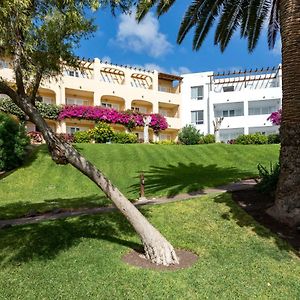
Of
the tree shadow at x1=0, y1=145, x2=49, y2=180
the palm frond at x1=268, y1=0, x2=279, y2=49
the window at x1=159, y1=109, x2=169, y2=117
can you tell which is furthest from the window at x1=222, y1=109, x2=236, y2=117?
the palm frond at x1=268, y1=0, x2=279, y2=49

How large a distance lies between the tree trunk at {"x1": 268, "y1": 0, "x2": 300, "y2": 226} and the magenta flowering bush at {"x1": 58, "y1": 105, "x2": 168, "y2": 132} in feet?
→ 100

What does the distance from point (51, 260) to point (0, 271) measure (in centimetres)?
97

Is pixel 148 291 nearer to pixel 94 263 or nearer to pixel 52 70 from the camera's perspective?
pixel 94 263

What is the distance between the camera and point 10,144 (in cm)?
2138

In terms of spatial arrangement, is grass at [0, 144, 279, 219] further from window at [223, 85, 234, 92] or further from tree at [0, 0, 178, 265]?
window at [223, 85, 234, 92]

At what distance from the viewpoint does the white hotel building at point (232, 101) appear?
4803 cm

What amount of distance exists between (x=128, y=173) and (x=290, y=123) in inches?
498

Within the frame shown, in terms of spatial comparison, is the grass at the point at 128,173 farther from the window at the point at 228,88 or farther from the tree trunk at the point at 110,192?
the window at the point at 228,88

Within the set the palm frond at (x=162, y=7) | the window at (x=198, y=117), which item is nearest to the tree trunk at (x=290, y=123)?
the palm frond at (x=162, y=7)

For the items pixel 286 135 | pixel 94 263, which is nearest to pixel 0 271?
pixel 94 263

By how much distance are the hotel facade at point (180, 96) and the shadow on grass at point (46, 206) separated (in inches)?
997

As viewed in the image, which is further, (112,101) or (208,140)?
(112,101)

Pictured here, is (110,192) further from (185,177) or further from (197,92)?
(197,92)

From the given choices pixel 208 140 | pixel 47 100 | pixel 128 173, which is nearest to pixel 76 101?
pixel 47 100
